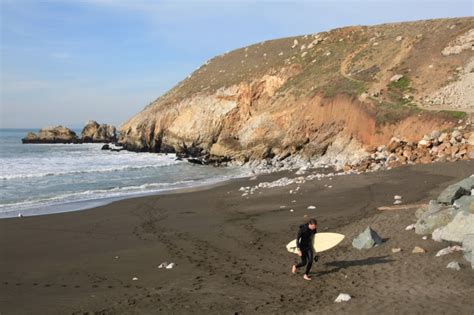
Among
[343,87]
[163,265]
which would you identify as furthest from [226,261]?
[343,87]

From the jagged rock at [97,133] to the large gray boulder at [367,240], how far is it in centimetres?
8122

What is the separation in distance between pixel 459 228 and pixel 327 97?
1165 inches

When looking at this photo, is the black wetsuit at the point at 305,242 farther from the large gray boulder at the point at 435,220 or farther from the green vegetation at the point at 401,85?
the green vegetation at the point at 401,85

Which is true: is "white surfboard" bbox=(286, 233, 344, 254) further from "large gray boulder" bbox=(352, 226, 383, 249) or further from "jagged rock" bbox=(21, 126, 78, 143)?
"jagged rock" bbox=(21, 126, 78, 143)

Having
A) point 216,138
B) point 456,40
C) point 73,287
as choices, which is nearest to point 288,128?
point 216,138

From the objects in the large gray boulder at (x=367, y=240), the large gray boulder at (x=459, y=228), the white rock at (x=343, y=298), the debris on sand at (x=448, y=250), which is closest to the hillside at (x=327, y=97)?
the large gray boulder at (x=367, y=240)

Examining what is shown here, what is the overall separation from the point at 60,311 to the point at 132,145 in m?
54.1

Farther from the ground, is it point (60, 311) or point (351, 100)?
point (351, 100)

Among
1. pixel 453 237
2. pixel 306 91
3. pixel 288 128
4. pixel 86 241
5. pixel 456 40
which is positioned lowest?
pixel 86 241

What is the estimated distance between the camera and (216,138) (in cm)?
4947

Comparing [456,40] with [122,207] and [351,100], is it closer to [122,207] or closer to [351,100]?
[351,100]

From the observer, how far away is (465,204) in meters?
12.2

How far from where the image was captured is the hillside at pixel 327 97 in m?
34.8

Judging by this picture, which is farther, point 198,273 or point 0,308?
point 198,273
